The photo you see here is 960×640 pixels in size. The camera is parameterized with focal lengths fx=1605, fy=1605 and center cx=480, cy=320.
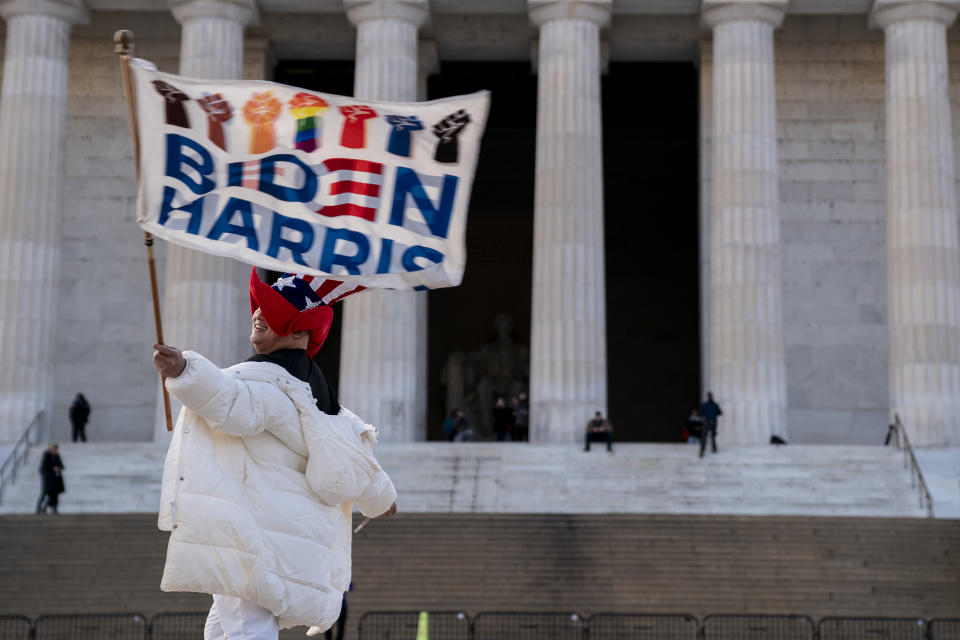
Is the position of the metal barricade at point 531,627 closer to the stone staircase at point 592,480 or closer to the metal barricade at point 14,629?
the metal barricade at point 14,629

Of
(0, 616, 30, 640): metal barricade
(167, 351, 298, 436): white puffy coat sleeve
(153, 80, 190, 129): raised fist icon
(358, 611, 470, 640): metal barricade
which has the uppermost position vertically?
(153, 80, 190, 129): raised fist icon

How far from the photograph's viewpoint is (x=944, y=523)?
1363 inches

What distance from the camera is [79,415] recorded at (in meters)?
51.4

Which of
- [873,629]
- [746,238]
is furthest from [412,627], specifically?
[746,238]

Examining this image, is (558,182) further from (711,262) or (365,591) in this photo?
(365,591)

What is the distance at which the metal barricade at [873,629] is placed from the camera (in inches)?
1065

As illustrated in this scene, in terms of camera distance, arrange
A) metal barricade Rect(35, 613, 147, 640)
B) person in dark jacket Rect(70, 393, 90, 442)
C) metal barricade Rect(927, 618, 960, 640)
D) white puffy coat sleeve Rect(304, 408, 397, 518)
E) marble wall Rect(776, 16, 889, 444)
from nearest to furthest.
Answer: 1. white puffy coat sleeve Rect(304, 408, 397, 518)
2. metal barricade Rect(927, 618, 960, 640)
3. metal barricade Rect(35, 613, 147, 640)
4. person in dark jacket Rect(70, 393, 90, 442)
5. marble wall Rect(776, 16, 889, 444)

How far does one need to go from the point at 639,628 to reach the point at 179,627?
8237mm

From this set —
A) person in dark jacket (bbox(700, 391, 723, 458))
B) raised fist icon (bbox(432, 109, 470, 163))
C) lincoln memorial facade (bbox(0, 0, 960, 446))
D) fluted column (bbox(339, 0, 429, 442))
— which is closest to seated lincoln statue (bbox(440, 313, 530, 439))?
lincoln memorial facade (bbox(0, 0, 960, 446))

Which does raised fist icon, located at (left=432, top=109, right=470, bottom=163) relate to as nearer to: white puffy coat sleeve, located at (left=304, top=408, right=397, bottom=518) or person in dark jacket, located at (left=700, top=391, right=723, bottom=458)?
white puffy coat sleeve, located at (left=304, top=408, right=397, bottom=518)

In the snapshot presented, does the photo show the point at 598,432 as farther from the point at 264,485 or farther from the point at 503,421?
the point at 264,485

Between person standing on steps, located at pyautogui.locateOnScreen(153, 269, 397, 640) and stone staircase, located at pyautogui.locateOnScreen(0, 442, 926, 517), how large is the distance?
106 feet

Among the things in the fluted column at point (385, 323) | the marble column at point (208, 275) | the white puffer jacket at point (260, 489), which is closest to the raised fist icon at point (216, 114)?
the white puffer jacket at point (260, 489)

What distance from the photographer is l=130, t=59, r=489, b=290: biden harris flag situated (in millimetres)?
8797
